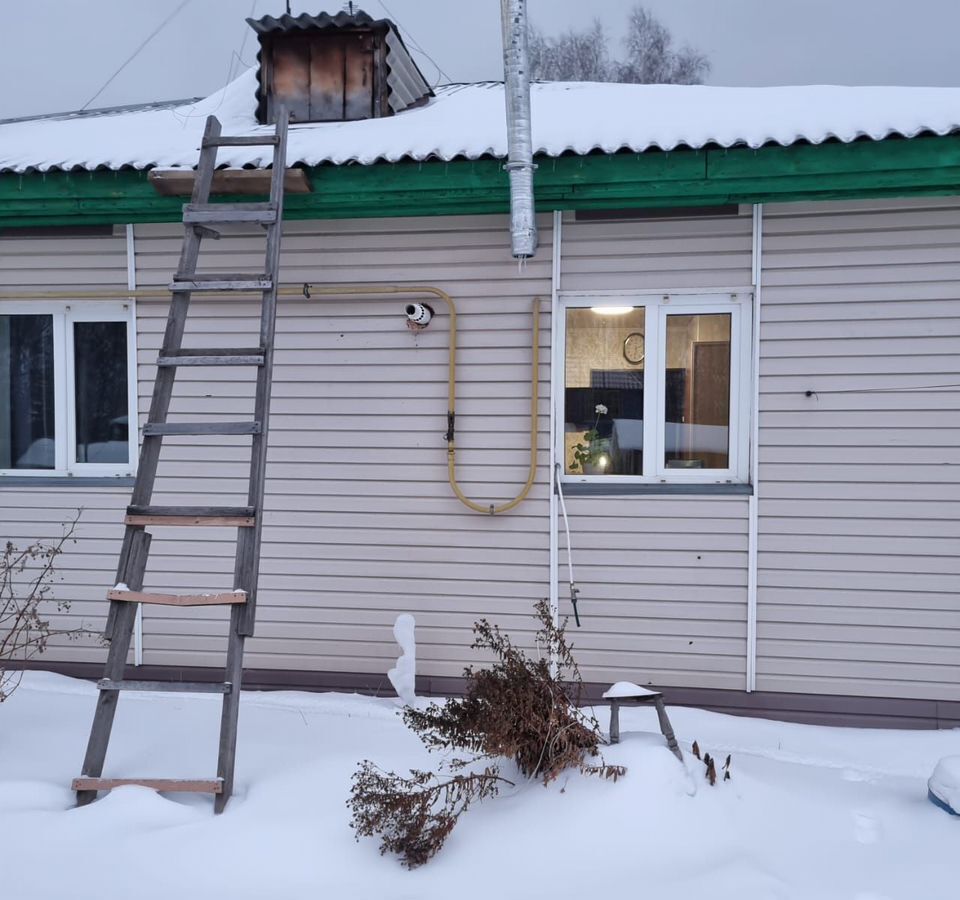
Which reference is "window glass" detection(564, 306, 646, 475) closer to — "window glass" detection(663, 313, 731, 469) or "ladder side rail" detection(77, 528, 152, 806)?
"window glass" detection(663, 313, 731, 469)

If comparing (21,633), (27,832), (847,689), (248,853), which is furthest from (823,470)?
(21,633)

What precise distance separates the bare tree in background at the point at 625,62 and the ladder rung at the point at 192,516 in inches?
950

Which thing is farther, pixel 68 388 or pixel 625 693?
pixel 68 388

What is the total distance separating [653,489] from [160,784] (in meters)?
3.04

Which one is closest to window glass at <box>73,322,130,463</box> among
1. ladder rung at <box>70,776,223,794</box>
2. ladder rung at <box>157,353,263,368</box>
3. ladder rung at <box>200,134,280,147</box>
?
ladder rung at <box>200,134,280,147</box>

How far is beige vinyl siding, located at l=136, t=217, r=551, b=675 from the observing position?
5188 millimetres

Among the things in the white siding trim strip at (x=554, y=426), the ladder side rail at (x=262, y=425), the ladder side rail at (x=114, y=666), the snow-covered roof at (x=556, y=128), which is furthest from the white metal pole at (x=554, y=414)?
the ladder side rail at (x=114, y=666)

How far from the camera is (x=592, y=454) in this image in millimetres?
5234

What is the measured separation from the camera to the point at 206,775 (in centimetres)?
404

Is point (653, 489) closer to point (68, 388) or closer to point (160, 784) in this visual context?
point (160, 784)

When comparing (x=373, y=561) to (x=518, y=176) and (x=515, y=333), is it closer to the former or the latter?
(x=515, y=333)

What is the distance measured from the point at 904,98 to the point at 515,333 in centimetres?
271

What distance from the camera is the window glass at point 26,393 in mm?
5695

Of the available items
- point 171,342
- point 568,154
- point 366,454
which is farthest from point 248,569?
point 568,154
